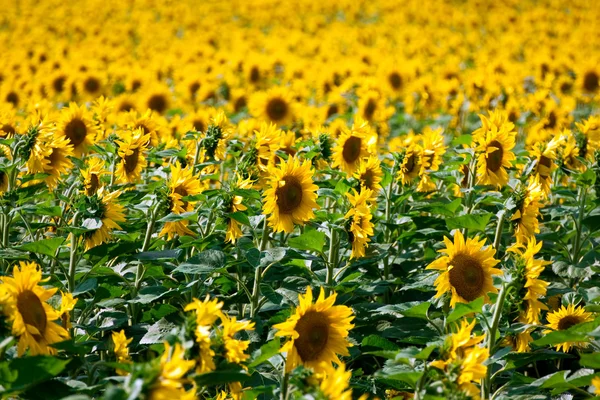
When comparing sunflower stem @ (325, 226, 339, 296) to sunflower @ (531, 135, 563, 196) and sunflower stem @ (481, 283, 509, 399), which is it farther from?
sunflower @ (531, 135, 563, 196)

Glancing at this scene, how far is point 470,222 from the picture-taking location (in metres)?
3.57

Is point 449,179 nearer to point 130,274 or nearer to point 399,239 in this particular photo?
point 399,239

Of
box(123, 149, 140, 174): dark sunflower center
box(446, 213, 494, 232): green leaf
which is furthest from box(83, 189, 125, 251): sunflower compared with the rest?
box(446, 213, 494, 232): green leaf

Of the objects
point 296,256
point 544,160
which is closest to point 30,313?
point 296,256

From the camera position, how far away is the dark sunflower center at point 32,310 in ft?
7.93

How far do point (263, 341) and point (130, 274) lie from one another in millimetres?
773

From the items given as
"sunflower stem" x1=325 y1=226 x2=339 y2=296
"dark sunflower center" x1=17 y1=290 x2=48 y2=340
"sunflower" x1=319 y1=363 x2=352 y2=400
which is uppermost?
"dark sunflower center" x1=17 y1=290 x2=48 y2=340

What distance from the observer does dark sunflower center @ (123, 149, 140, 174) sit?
161 inches

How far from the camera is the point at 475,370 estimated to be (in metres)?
2.33

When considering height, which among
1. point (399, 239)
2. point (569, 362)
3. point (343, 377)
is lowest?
point (569, 362)

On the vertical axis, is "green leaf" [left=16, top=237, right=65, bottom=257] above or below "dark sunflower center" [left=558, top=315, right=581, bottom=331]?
above

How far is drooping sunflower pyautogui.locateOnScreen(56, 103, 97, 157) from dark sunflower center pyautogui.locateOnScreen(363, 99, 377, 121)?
3123 mm

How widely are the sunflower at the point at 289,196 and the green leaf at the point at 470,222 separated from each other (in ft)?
2.05

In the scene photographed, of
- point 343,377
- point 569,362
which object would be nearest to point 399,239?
point 569,362
